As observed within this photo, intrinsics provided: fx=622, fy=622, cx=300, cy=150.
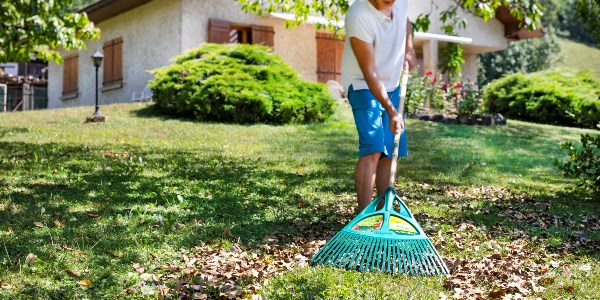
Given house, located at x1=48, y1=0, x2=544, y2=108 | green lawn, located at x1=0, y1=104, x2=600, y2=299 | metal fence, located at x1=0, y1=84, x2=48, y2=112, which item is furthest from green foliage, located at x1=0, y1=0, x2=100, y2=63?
metal fence, located at x1=0, y1=84, x2=48, y2=112

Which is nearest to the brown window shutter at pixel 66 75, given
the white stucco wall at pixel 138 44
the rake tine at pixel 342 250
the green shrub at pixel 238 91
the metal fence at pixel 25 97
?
the white stucco wall at pixel 138 44

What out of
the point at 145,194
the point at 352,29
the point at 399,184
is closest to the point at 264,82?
the point at 399,184

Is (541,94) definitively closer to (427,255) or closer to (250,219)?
(250,219)

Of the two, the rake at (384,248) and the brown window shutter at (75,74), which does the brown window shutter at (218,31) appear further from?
the rake at (384,248)

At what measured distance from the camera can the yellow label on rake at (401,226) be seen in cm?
346

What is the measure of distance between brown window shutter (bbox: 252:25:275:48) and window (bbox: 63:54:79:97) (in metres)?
6.48

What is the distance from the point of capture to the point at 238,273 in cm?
340

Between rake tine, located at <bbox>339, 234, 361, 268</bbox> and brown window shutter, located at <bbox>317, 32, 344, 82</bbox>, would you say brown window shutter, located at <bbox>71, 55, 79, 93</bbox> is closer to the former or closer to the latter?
brown window shutter, located at <bbox>317, 32, 344, 82</bbox>

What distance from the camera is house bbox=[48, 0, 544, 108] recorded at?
14867mm

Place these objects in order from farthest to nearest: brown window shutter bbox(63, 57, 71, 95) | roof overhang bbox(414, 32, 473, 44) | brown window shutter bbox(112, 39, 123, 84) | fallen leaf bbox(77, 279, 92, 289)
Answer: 1. brown window shutter bbox(63, 57, 71, 95)
2. roof overhang bbox(414, 32, 473, 44)
3. brown window shutter bbox(112, 39, 123, 84)
4. fallen leaf bbox(77, 279, 92, 289)

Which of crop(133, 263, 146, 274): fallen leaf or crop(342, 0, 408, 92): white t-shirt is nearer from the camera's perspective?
crop(133, 263, 146, 274): fallen leaf

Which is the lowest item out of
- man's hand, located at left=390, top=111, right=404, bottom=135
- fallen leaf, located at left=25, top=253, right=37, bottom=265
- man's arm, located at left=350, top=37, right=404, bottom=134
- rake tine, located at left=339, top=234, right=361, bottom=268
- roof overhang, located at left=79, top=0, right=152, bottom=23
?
fallen leaf, located at left=25, top=253, right=37, bottom=265

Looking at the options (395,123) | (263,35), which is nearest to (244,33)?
(263,35)

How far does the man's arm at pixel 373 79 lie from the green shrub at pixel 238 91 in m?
7.68
